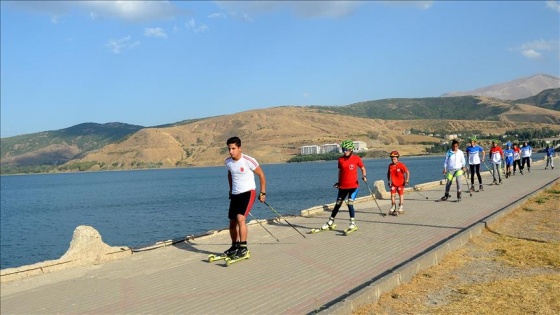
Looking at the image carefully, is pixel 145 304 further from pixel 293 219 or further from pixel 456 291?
pixel 293 219

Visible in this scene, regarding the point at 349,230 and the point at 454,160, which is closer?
the point at 349,230

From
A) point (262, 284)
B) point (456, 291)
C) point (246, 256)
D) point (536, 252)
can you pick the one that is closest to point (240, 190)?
point (246, 256)

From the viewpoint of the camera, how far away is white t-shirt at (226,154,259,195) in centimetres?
886

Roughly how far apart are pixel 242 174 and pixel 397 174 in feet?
21.4

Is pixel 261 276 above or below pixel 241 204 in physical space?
below

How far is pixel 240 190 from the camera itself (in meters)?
8.84

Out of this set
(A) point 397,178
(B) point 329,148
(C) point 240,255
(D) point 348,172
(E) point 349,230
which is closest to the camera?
(C) point 240,255

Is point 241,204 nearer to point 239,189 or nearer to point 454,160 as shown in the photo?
point 239,189

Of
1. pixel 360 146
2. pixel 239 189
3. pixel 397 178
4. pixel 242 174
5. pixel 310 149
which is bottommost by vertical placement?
pixel 360 146

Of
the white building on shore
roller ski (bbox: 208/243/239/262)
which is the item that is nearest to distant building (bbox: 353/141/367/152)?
the white building on shore

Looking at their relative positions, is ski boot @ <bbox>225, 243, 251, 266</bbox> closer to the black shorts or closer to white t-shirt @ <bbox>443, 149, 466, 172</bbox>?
the black shorts

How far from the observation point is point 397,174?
14047mm

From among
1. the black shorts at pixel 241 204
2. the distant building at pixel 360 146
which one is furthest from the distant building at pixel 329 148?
the black shorts at pixel 241 204

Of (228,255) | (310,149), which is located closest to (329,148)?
(310,149)
